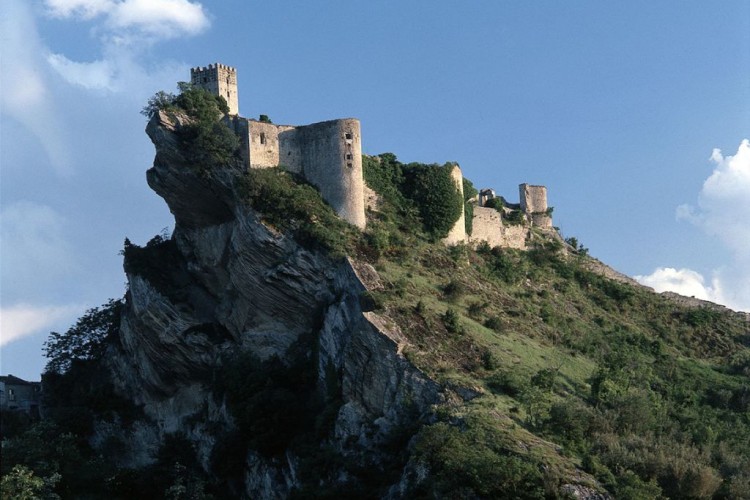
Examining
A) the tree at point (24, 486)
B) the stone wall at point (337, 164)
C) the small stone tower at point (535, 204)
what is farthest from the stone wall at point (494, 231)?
the tree at point (24, 486)

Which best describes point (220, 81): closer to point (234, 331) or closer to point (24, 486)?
point (234, 331)

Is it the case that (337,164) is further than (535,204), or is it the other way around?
(535,204)

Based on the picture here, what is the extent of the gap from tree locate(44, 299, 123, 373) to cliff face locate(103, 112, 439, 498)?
12.9 ft

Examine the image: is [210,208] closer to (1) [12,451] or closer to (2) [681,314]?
(1) [12,451]

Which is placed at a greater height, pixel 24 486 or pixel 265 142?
pixel 265 142

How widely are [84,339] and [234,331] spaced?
17771 millimetres

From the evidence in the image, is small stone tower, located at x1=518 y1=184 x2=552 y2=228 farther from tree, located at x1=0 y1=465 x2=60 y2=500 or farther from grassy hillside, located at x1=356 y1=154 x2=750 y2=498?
tree, located at x1=0 y1=465 x2=60 y2=500

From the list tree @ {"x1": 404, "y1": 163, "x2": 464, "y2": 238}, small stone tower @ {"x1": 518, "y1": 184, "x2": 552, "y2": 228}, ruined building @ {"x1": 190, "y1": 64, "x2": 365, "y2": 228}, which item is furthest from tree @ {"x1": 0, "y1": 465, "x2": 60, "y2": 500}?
small stone tower @ {"x1": 518, "y1": 184, "x2": 552, "y2": 228}

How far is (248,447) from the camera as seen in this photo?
54.4 meters

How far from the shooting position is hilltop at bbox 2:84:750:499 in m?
44.9

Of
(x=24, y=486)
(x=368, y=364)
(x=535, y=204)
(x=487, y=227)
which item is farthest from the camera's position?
(x=535, y=204)

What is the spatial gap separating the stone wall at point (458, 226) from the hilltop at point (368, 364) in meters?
0.60

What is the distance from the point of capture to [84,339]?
242 ft

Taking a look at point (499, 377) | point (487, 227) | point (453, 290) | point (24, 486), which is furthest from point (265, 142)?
point (24, 486)
